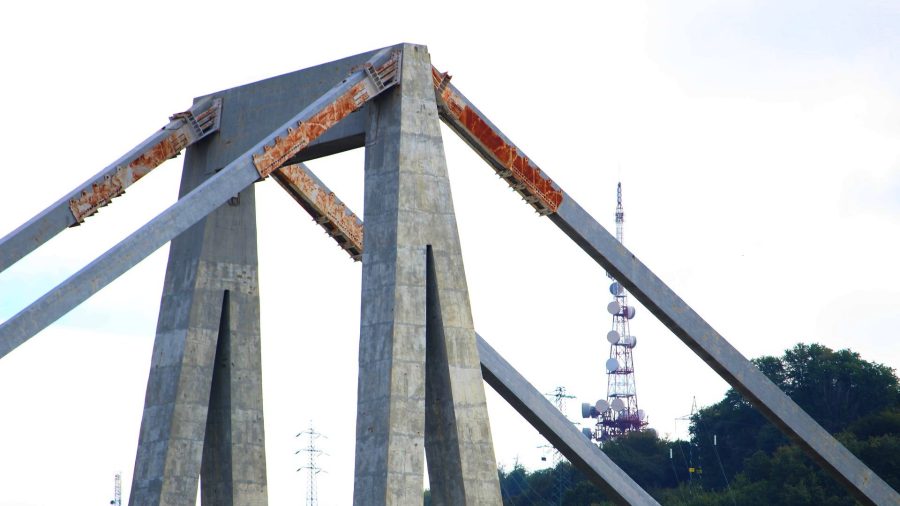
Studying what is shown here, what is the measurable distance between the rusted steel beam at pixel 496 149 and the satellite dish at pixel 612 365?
10630cm

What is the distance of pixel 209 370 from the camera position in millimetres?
40500

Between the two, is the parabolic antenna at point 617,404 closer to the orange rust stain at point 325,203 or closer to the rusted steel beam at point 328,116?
the orange rust stain at point 325,203

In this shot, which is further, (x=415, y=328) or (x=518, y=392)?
(x=518, y=392)

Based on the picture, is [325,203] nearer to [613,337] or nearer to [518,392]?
[518,392]

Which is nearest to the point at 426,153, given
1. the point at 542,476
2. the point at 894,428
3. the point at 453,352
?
the point at 453,352

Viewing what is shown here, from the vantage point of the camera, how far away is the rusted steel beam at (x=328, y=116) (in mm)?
36500

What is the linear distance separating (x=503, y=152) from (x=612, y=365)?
108 meters

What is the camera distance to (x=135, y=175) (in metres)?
39.8

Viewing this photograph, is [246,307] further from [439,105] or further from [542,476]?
[542,476]

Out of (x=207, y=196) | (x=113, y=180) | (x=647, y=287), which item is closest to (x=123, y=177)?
(x=113, y=180)

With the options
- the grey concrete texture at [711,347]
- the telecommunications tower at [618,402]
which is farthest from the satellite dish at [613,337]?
the grey concrete texture at [711,347]

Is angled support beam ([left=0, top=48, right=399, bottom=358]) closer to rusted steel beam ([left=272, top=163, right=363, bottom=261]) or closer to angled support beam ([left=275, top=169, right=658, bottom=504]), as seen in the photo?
rusted steel beam ([left=272, top=163, right=363, bottom=261])

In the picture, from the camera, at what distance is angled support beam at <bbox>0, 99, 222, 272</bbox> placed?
37.6 meters

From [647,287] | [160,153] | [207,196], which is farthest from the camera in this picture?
[647,287]
